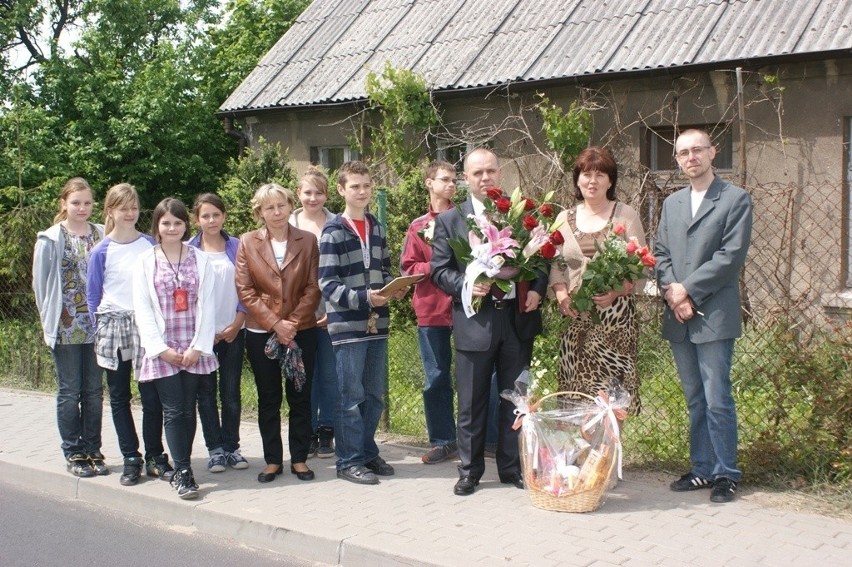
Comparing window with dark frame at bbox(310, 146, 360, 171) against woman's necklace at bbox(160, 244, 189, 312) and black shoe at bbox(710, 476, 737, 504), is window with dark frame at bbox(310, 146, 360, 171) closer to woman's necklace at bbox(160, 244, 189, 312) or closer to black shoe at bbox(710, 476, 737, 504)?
woman's necklace at bbox(160, 244, 189, 312)

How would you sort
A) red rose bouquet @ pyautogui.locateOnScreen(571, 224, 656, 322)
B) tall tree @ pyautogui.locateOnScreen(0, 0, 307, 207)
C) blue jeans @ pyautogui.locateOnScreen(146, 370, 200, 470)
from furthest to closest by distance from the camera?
tall tree @ pyautogui.locateOnScreen(0, 0, 307, 207) < blue jeans @ pyautogui.locateOnScreen(146, 370, 200, 470) < red rose bouquet @ pyautogui.locateOnScreen(571, 224, 656, 322)

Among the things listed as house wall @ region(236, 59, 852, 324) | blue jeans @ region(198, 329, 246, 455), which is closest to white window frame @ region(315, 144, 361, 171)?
house wall @ region(236, 59, 852, 324)

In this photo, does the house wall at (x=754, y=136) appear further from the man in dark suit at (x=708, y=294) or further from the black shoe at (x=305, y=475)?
the black shoe at (x=305, y=475)

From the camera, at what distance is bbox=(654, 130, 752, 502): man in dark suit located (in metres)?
5.48

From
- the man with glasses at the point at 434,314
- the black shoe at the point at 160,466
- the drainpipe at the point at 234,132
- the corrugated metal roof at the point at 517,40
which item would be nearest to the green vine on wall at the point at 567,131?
the corrugated metal roof at the point at 517,40

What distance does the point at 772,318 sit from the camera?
6.15m

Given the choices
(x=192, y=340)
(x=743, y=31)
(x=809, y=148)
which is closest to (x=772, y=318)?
(x=192, y=340)

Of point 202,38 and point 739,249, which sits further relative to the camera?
point 202,38

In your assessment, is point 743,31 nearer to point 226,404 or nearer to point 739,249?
point 739,249

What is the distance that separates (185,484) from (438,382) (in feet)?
6.01

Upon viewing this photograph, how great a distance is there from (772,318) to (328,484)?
308 cm

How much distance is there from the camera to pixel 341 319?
20.0 feet

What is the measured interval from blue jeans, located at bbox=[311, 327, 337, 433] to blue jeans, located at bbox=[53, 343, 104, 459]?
4.98 ft

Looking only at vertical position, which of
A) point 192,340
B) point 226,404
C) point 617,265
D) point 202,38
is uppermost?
point 202,38
